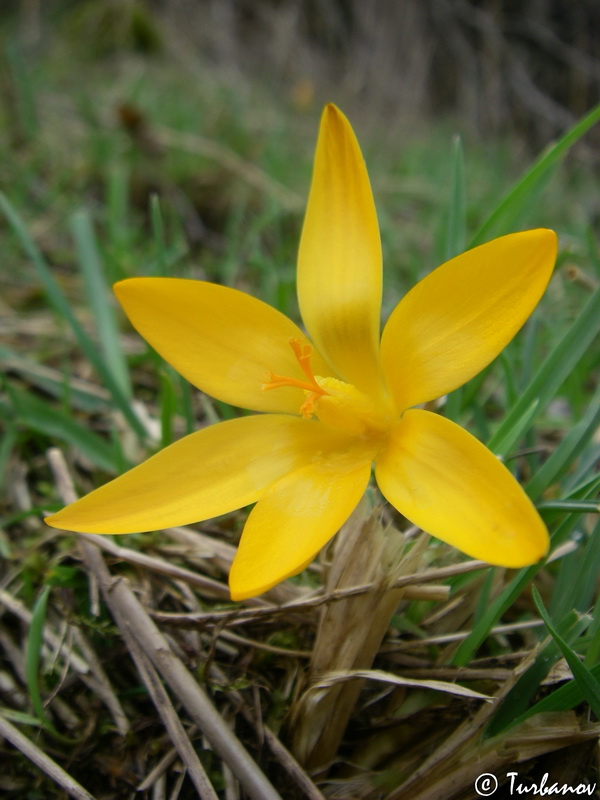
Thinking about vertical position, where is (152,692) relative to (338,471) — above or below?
below

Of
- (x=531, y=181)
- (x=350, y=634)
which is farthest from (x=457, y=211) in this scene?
(x=350, y=634)

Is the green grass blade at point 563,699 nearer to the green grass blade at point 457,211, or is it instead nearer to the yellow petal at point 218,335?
the yellow petal at point 218,335

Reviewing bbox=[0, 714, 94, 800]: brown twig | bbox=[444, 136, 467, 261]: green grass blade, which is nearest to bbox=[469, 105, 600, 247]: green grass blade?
bbox=[444, 136, 467, 261]: green grass blade

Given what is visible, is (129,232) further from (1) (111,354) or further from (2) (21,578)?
(2) (21,578)

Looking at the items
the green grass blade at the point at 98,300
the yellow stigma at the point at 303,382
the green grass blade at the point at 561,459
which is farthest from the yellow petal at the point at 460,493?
the green grass blade at the point at 98,300

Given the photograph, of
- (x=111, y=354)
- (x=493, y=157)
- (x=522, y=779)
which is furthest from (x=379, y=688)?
(x=493, y=157)
